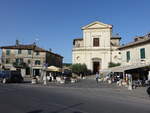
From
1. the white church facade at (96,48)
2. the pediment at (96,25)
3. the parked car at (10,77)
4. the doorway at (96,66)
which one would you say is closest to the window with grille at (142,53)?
the parked car at (10,77)

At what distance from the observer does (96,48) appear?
53.6 m

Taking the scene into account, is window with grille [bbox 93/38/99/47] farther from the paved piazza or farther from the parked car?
the paved piazza

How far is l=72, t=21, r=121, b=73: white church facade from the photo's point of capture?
53125 millimetres

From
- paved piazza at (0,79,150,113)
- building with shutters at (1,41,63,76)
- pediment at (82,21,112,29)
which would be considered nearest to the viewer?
paved piazza at (0,79,150,113)

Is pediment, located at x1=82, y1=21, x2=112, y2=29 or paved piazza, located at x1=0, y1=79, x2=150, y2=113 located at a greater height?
pediment, located at x1=82, y1=21, x2=112, y2=29

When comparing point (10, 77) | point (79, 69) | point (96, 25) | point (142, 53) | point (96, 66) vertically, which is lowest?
point (10, 77)

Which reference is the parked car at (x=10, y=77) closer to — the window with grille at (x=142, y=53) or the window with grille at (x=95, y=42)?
the window with grille at (x=142, y=53)

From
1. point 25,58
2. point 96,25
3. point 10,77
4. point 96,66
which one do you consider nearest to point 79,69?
point 96,66

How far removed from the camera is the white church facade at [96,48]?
53125mm

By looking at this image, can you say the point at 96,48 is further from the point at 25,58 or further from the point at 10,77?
the point at 10,77

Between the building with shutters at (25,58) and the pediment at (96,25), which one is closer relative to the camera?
the pediment at (96,25)

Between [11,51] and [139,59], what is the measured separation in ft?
127

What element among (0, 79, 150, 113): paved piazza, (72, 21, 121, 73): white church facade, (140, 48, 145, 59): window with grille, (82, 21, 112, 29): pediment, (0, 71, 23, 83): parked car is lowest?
(0, 79, 150, 113): paved piazza

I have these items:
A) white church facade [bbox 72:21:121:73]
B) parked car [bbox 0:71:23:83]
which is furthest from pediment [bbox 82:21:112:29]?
parked car [bbox 0:71:23:83]
